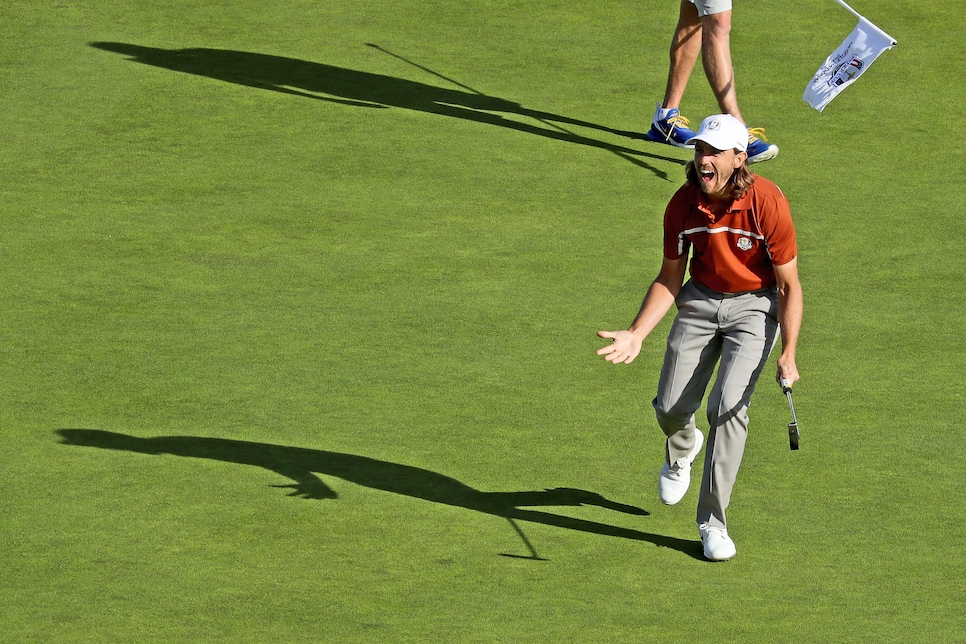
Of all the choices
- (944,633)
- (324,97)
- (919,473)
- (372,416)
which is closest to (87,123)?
(324,97)

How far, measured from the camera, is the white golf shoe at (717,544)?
6910mm

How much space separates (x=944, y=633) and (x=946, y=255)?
4.23 meters

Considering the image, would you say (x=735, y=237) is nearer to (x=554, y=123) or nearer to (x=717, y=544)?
(x=717, y=544)

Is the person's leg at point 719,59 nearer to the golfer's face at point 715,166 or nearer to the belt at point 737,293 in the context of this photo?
the belt at point 737,293

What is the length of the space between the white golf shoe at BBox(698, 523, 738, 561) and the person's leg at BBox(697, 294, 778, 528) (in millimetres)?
31

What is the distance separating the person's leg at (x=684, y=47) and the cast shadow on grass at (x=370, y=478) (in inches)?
186

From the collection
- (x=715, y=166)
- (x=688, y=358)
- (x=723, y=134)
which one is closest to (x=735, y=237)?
(x=715, y=166)

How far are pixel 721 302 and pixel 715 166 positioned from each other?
0.67 m

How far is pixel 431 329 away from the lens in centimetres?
919

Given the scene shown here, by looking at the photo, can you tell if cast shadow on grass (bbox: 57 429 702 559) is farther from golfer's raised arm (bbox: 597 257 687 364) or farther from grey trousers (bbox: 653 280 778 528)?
golfer's raised arm (bbox: 597 257 687 364)

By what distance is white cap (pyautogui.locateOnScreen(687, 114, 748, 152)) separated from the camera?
6.69 meters

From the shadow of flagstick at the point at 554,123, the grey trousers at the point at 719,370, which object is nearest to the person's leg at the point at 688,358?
the grey trousers at the point at 719,370

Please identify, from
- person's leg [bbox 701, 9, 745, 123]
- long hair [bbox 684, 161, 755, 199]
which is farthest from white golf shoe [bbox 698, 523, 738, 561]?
person's leg [bbox 701, 9, 745, 123]

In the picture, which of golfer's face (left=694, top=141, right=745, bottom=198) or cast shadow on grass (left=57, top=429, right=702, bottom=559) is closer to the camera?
golfer's face (left=694, top=141, right=745, bottom=198)
